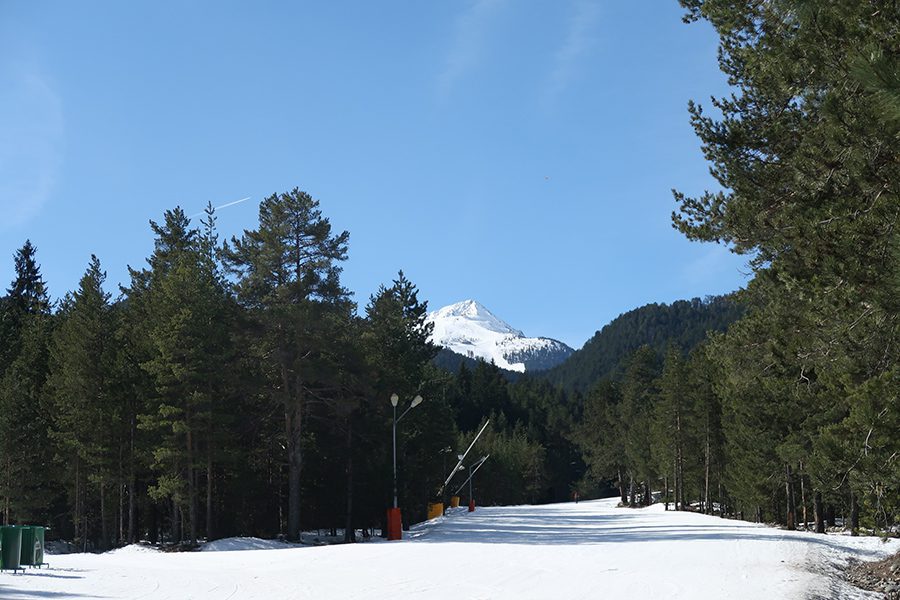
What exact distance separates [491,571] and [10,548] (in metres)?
10.9

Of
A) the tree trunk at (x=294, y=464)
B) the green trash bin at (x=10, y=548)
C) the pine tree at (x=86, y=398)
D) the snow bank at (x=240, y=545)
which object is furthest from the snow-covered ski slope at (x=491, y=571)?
the pine tree at (x=86, y=398)

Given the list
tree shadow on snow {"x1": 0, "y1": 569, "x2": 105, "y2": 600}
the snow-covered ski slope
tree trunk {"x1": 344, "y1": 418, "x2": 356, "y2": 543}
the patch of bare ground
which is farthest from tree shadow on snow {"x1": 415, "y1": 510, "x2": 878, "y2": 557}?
tree shadow on snow {"x1": 0, "y1": 569, "x2": 105, "y2": 600}

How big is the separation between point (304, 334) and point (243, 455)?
6.58 meters

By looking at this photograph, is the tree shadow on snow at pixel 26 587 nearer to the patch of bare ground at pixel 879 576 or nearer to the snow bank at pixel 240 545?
the snow bank at pixel 240 545

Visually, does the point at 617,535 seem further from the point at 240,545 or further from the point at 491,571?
the point at 491,571

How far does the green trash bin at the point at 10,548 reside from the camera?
58.9 ft

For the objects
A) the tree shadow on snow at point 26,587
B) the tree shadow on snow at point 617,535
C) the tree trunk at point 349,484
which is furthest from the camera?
the tree trunk at point 349,484

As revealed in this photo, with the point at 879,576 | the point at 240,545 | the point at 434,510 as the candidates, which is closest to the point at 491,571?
the point at 879,576

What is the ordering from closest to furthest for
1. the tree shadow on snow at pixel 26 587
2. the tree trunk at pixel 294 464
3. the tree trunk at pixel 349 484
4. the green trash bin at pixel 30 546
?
the tree shadow on snow at pixel 26 587 → the green trash bin at pixel 30 546 → the tree trunk at pixel 294 464 → the tree trunk at pixel 349 484

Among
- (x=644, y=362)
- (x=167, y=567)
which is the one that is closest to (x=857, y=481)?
(x=167, y=567)

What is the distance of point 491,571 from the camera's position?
60.2 feet

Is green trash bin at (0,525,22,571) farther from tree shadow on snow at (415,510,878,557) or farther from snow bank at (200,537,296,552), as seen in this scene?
tree shadow on snow at (415,510,878,557)

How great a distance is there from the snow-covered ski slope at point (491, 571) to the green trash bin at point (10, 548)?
533 millimetres

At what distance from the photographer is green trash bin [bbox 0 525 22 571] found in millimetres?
17953
